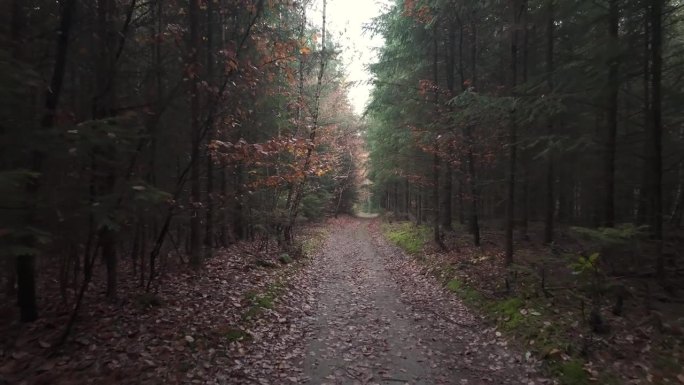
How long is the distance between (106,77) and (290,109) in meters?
11.3

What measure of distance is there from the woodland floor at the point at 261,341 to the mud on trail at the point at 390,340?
0.02 metres

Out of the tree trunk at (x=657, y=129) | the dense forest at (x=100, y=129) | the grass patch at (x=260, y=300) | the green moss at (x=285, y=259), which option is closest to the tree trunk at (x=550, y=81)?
the tree trunk at (x=657, y=129)

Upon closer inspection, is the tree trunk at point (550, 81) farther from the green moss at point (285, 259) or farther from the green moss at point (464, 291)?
the green moss at point (285, 259)

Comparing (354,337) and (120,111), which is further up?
(120,111)

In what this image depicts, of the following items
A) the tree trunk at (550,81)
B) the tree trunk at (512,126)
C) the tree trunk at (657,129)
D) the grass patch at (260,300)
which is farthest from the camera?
the tree trunk at (512,126)

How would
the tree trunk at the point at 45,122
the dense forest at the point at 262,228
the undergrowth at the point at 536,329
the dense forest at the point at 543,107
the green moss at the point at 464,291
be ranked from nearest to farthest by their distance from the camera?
the dense forest at the point at 262,228 < the tree trunk at the point at 45,122 < the undergrowth at the point at 536,329 < the dense forest at the point at 543,107 < the green moss at the point at 464,291

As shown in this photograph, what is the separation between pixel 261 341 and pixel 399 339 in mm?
2576

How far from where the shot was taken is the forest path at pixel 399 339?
19.9ft

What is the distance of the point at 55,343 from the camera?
5.57 m

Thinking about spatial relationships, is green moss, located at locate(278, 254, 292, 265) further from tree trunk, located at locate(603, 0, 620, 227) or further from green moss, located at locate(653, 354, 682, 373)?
green moss, located at locate(653, 354, 682, 373)

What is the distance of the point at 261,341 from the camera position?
702 cm

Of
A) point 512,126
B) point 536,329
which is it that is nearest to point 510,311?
point 536,329

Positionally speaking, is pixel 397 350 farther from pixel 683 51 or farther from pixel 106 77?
pixel 683 51

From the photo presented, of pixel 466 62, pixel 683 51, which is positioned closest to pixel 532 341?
pixel 683 51
